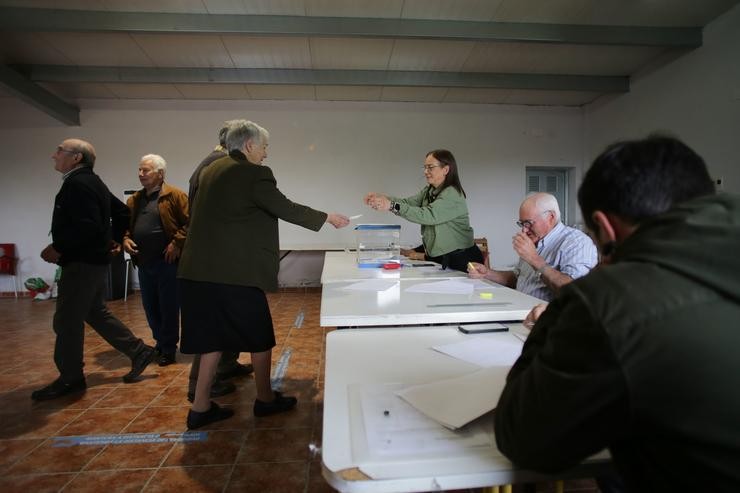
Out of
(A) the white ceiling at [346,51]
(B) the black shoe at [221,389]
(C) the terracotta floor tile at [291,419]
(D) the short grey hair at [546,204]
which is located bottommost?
(C) the terracotta floor tile at [291,419]

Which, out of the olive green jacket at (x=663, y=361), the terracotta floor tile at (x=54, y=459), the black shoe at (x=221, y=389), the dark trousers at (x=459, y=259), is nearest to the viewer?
the olive green jacket at (x=663, y=361)

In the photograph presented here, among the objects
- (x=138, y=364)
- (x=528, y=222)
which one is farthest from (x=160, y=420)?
(x=528, y=222)

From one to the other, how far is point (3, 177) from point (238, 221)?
236 inches

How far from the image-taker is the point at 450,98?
6.01 m

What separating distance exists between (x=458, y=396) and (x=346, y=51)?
4.50 meters

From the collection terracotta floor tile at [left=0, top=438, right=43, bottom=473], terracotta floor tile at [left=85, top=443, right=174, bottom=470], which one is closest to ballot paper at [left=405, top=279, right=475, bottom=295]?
terracotta floor tile at [left=85, top=443, right=174, bottom=470]

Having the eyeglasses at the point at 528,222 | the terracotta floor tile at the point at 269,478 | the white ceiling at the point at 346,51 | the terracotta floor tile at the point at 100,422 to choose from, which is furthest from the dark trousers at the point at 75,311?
the white ceiling at the point at 346,51

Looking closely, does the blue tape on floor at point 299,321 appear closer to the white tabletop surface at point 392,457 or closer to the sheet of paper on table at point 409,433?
the white tabletop surface at point 392,457

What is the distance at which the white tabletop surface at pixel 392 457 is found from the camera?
22.7 inches

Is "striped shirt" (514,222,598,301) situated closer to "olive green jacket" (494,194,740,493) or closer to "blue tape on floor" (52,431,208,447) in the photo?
"olive green jacket" (494,194,740,493)

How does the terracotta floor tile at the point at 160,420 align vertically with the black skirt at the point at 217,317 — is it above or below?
below

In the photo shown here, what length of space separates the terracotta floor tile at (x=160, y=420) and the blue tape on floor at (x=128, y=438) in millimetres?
48

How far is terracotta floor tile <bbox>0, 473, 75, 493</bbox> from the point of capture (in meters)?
1.56

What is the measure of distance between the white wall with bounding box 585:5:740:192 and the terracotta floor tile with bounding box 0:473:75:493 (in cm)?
457
